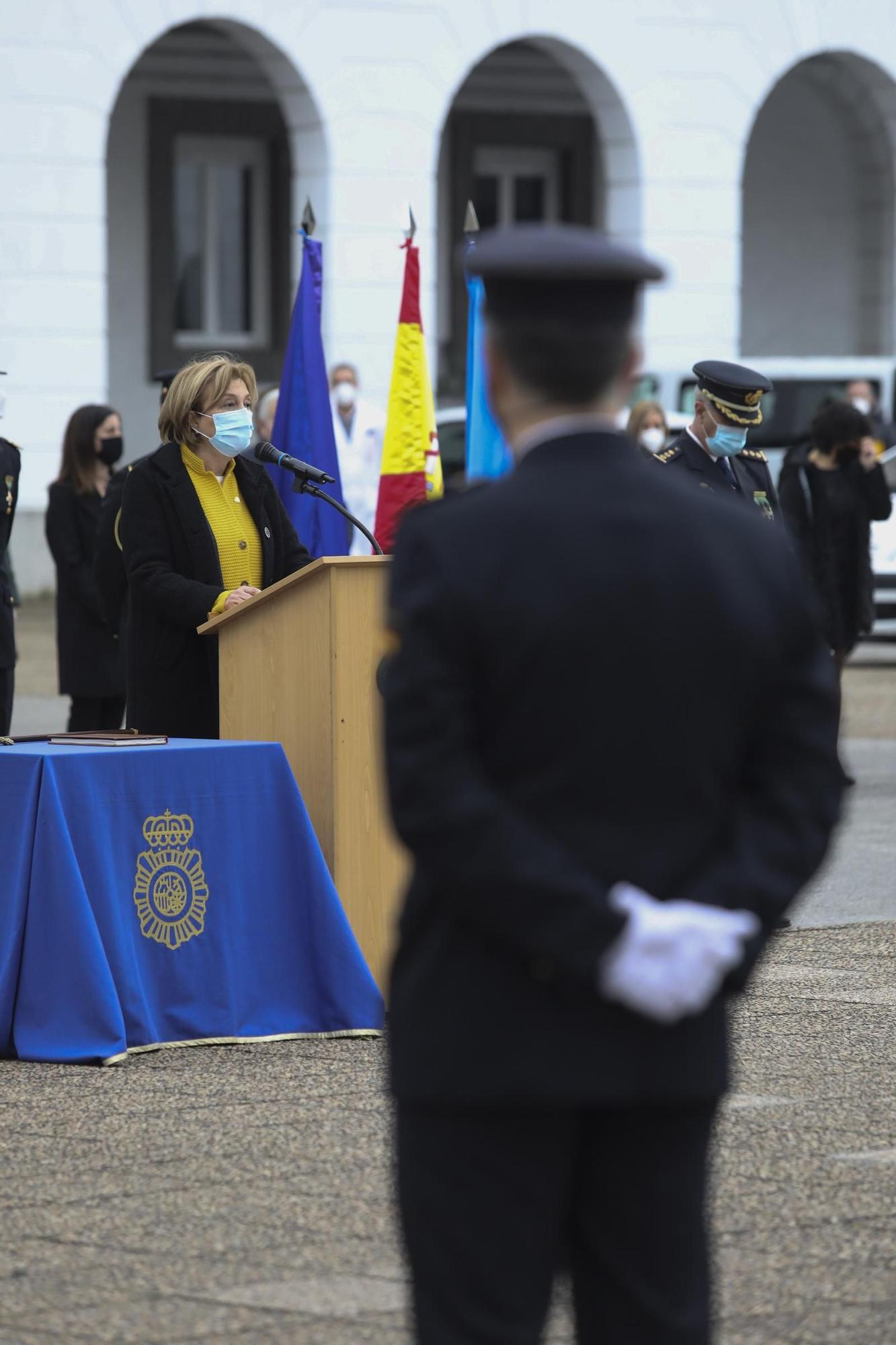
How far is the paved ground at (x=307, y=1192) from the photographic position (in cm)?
393

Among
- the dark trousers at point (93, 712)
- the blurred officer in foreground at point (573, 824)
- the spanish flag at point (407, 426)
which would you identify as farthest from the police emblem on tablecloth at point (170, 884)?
the spanish flag at point (407, 426)

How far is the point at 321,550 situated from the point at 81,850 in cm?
523

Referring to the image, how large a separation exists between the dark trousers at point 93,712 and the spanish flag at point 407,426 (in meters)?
1.37

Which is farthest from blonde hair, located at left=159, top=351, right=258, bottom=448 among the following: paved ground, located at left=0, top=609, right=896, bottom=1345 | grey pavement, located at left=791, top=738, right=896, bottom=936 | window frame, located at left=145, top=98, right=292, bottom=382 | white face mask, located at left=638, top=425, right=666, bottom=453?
window frame, located at left=145, top=98, right=292, bottom=382

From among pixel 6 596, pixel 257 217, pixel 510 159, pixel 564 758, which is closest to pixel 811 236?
pixel 510 159

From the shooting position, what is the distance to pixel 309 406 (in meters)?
11.1

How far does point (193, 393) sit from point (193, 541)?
1.30ft

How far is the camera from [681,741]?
2.56m

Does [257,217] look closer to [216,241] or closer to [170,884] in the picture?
[216,241]

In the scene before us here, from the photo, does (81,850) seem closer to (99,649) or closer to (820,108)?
(99,649)

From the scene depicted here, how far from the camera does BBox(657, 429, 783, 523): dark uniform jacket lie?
774 cm

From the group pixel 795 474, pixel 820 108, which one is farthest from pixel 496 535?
pixel 820 108

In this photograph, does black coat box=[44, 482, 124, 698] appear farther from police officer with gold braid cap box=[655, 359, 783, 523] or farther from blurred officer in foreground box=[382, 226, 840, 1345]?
blurred officer in foreground box=[382, 226, 840, 1345]

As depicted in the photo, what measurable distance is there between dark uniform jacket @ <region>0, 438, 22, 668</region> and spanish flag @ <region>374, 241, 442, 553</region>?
2.35 m
